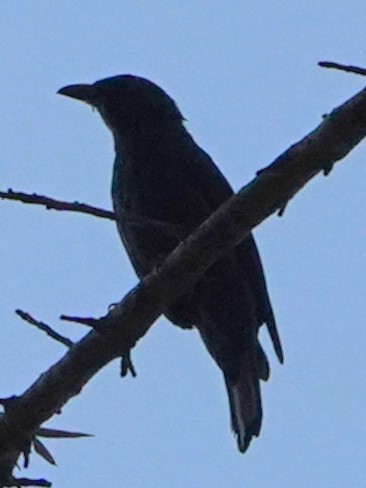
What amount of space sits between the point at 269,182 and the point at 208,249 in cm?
26

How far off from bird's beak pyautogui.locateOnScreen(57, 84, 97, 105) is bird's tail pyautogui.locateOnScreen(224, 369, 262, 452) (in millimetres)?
2147

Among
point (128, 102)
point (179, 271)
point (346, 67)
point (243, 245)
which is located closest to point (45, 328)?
point (179, 271)

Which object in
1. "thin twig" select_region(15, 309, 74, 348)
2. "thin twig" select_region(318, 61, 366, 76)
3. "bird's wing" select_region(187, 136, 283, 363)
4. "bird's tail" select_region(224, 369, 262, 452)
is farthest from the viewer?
"bird's wing" select_region(187, 136, 283, 363)

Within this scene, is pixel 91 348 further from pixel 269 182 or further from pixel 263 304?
pixel 263 304

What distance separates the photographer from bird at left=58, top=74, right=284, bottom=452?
16.8ft

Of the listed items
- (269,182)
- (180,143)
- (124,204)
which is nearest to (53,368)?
(269,182)

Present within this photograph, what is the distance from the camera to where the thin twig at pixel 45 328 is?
331 centimetres

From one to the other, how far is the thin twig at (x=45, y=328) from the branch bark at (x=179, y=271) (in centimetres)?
7

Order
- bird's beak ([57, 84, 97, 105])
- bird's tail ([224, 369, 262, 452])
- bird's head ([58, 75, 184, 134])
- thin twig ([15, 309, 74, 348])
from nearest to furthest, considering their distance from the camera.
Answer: thin twig ([15, 309, 74, 348]), bird's tail ([224, 369, 262, 452]), bird's head ([58, 75, 184, 134]), bird's beak ([57, 84, 97, 105])

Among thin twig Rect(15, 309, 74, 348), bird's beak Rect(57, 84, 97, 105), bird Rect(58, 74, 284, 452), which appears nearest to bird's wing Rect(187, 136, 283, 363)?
bird Rect(58, 74, 284, 452)

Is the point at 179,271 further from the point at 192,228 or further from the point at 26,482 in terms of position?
the point at 192,228

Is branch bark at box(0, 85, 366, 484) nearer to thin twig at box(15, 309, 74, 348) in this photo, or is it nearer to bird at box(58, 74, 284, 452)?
thin twig at box(15, 309, 74, 348)

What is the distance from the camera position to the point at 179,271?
3162 millimetres

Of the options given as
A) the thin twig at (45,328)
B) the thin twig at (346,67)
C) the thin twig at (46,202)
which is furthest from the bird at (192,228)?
the thin twig at (346,67)
